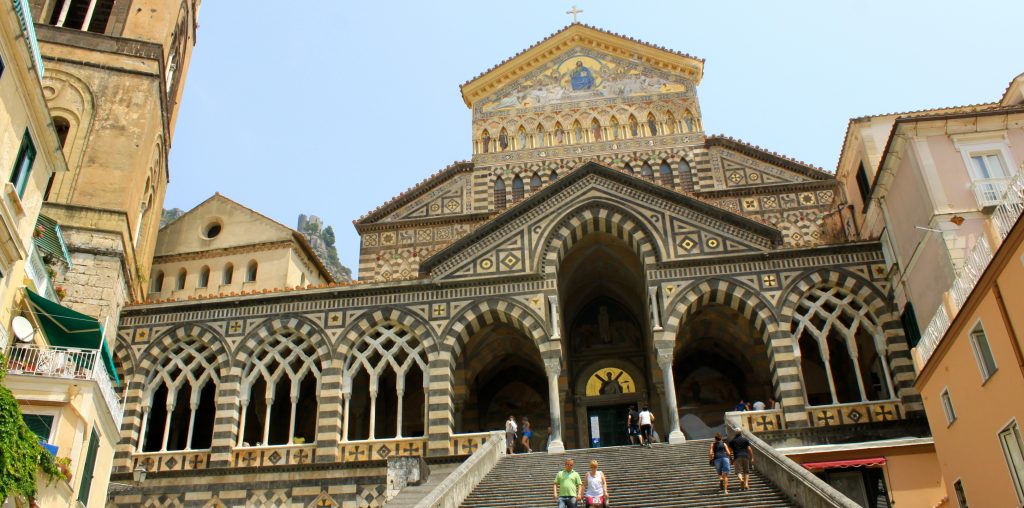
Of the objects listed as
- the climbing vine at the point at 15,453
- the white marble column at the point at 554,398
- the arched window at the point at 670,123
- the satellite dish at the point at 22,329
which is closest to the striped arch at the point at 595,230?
the white marble column at the point at 554,398

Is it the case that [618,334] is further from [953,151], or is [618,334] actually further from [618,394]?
[953,151]

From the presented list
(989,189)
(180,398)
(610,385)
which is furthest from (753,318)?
(180,398)

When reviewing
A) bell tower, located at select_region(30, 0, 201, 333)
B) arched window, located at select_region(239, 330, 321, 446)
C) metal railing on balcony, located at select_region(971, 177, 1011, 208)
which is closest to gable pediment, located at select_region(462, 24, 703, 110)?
bell tower, located at select_region(30, 0, 201, 333)

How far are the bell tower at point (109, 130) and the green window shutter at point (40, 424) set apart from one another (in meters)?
7.37

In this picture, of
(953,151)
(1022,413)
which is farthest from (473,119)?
(1022,413)

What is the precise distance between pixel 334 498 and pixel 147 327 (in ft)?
27.5

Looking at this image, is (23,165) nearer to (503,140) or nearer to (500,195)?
(500,195)

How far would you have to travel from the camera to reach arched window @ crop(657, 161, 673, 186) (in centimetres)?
3241

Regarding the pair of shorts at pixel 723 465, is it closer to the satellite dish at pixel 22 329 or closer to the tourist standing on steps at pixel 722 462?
the tourist standing on steps at pixel 722 462

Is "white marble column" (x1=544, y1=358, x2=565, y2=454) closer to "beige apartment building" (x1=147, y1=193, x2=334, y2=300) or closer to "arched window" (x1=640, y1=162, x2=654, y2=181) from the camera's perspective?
"arched window" (x1=640, y1=162, x2=654, y2=181)

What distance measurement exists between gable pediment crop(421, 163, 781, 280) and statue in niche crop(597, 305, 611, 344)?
3.88m

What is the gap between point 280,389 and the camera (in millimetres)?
27781

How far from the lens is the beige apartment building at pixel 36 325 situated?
53.7 ft

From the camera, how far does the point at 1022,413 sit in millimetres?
13781
